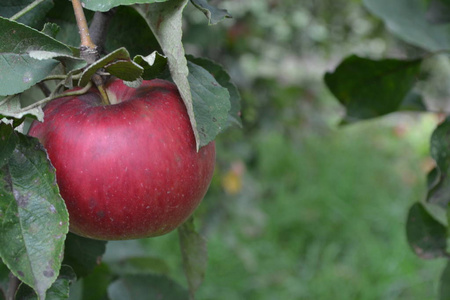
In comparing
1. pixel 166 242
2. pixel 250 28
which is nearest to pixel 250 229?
pixel 166 242

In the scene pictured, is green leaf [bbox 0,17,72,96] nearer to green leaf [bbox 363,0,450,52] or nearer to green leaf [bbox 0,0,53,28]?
green leaf [bbox 0,0,53,28]

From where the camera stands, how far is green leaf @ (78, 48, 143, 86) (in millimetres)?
440

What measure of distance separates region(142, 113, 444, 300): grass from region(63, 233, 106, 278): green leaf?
1403mm

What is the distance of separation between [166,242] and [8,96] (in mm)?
2277

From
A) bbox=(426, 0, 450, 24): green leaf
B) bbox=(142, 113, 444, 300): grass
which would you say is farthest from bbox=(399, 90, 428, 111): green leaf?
bbox=(142, 113, 444, 300): grass

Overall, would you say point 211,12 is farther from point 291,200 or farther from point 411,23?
point 291,200

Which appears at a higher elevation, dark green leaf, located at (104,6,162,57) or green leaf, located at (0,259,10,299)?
dark green leaf, located at (104,6,162,57)

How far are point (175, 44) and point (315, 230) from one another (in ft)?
8.10

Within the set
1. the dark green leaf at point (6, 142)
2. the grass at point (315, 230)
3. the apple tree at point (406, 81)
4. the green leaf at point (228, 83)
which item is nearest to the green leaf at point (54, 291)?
the dark green leaf at point (6, 142)

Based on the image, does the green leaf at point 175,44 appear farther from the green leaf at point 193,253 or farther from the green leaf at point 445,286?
the green leaf at point 445,286

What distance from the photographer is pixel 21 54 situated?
0.47m

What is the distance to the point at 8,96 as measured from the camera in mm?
477

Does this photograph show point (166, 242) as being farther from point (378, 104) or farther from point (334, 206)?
point (378, 104)

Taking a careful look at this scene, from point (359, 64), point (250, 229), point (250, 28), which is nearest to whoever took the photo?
point (359, 64)
